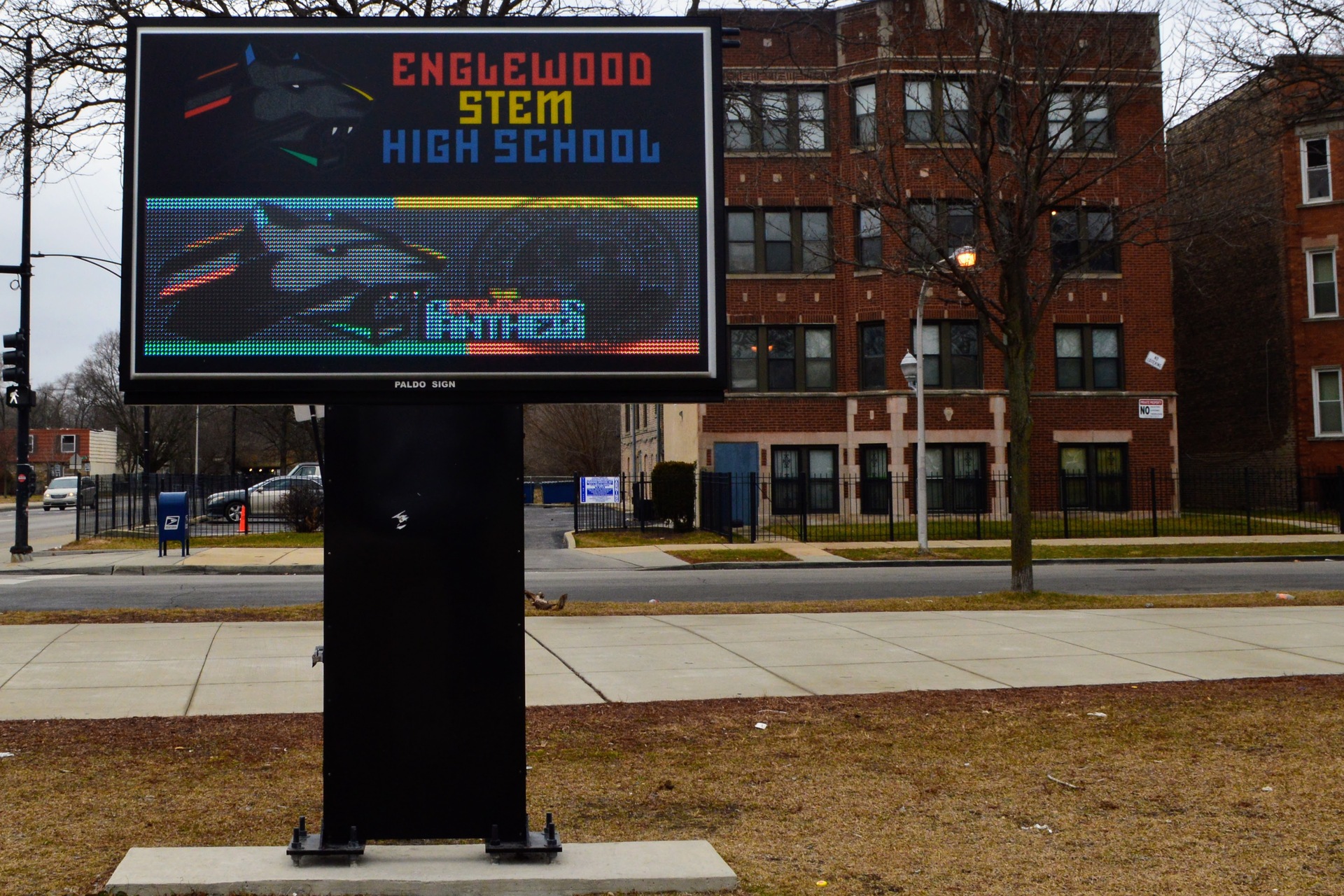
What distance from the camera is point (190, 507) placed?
34594 mm

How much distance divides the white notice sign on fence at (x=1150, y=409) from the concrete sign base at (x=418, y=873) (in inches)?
1231

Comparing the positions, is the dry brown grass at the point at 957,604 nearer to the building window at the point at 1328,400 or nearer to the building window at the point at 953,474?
the building window at the point at 953,474

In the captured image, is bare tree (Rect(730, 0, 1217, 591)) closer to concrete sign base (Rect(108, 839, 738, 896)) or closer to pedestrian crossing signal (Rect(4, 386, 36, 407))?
concrete sign base (Rect(108, 839, 738, 896))

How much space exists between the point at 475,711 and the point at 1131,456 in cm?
3165

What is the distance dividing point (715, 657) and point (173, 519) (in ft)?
58.3

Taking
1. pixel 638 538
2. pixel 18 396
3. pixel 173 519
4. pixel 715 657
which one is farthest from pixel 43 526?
pixel 715 657

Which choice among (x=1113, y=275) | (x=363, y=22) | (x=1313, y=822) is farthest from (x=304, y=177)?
(x=1113, y=275)

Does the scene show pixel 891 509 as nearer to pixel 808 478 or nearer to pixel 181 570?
pixel 808 478

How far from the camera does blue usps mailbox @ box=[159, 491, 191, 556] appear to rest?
2389 cm

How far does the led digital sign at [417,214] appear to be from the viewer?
4352 mm

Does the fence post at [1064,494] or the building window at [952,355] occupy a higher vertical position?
the building window at [952,355]

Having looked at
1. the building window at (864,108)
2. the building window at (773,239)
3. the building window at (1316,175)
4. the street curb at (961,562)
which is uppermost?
the building window at (864,108)

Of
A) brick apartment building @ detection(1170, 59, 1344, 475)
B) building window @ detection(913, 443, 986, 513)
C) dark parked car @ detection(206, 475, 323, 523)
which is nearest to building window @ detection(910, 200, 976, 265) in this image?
building window @ detection(913, 443, 986, 513)

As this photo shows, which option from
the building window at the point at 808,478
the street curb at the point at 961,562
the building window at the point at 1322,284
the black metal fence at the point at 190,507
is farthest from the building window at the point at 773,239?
the building window at the point at 1322,284
